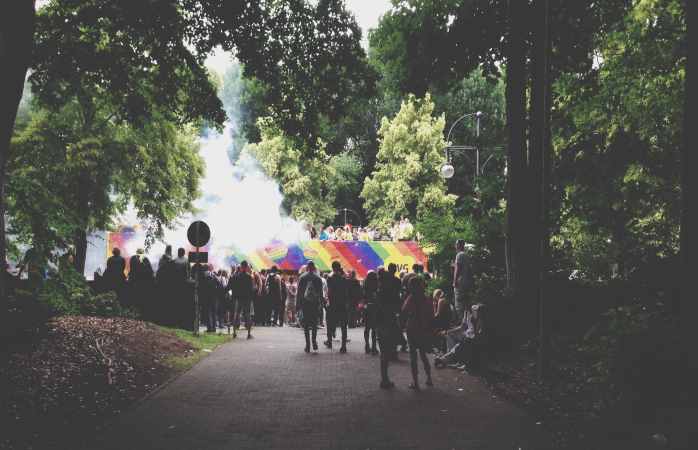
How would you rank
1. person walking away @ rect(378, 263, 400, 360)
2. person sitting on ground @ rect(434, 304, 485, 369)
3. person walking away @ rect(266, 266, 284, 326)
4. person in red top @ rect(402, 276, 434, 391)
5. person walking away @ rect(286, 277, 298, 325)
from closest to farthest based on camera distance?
person in red top @ rect(402, 276, 434, 391)
person walking away @ rect(378, 263, 400, 360)
person sitting on ground @ rect(434, 304, 485, 369)
person walking away @ rect(266, 266, 284, 326)
person walking away @ rect(286, 277, 298, 325)

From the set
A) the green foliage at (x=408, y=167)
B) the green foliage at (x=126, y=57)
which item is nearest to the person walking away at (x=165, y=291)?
the green foliage at (x=126, y=57)

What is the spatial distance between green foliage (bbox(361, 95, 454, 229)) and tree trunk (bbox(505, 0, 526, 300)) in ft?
118

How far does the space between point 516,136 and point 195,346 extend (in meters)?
8.01

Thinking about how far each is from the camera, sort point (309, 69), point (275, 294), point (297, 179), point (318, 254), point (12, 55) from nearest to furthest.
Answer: point (12, 55) → point (309, 69) → point (275, 294) → point (318, 254) → point (297, 179)

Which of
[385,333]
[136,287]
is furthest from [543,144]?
[136,287]

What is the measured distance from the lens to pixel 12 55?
32.0 feet

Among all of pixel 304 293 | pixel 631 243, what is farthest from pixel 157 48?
pixel 631 243

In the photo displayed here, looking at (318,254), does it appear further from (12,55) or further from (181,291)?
(12,55)

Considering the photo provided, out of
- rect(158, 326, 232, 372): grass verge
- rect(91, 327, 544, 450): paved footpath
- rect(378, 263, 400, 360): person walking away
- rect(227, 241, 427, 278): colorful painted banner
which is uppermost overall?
rect(227, 241, 427, 278): colorful painted banner

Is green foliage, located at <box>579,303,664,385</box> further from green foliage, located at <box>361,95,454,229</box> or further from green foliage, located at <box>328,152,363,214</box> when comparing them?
green foliage, located at <box>328,152,363,214</box>

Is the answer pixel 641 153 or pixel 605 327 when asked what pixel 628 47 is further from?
pixel 605 327

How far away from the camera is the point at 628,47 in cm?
1641

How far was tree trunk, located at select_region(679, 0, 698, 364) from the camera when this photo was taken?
6.98 m

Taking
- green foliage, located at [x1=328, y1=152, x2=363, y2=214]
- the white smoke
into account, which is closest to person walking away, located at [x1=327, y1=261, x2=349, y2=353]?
the white smoke
